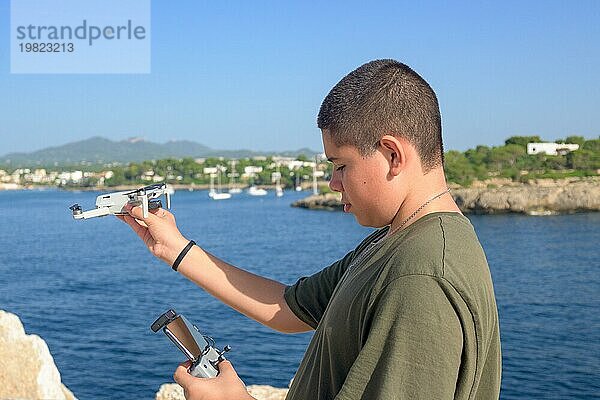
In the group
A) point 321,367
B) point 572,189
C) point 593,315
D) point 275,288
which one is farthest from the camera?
point 572,189

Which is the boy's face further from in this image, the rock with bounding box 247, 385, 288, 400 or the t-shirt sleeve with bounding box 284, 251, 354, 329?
the rock with bounding box 247, 385, 288, 400

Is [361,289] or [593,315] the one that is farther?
[593,315]

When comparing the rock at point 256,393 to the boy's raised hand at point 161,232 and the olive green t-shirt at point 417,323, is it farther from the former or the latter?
the olive green t-shirt at point 417,323

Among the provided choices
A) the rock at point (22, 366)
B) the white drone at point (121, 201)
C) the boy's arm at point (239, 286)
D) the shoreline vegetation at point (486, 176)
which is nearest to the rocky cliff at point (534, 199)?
the shoreline vegetation at point (486, 176)

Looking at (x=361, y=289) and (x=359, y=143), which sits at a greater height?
(x=359, y=143)

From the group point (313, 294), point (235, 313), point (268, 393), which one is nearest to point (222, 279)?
point (313, 294)

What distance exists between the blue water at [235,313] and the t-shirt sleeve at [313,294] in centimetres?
76

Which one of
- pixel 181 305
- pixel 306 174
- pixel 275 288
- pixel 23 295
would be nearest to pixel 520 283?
pixel 181 305

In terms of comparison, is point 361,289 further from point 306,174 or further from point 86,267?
point 306,174

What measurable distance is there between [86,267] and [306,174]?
81.0 metres

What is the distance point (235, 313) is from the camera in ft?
83.4

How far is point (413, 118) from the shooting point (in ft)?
4.88

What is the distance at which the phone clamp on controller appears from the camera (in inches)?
66.1

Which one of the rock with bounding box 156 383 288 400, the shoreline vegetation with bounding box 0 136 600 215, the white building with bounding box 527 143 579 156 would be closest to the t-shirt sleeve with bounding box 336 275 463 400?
the rock with bounding box 156 383 288 400
